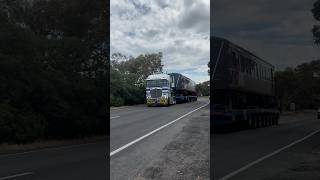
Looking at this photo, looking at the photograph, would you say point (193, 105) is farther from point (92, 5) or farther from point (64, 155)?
point (92, 5)

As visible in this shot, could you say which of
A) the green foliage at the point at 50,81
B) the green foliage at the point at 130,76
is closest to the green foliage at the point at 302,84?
the green foliage at the point at 130,76

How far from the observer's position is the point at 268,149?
6934 mm

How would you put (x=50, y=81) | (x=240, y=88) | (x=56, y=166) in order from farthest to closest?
(x=50, y=81), (x=56, y=166), (x=240, y=88)

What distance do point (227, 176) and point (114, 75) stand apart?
2.29 m

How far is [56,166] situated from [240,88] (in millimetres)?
7253

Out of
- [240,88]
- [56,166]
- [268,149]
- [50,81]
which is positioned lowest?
[56,166]

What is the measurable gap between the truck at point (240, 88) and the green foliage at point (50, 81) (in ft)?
45.7

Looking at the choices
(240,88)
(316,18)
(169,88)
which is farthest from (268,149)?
(316,18)

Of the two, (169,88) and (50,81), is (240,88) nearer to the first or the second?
(169,88)

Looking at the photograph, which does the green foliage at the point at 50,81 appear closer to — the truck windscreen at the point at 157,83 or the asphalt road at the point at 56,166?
the asphalt road at the point at 56,166

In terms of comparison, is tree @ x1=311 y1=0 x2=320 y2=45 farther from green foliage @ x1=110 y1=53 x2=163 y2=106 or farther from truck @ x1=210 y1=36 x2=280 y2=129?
green foliage @ x1=110 y1=53 x2=163 y2=106

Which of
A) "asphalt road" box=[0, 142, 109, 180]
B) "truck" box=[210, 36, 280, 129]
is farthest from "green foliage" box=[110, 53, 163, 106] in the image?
"asphalt road" box=[0, 142, 109, 180]

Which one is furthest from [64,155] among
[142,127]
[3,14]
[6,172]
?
[142,127]

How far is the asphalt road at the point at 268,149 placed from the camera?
263 inches
